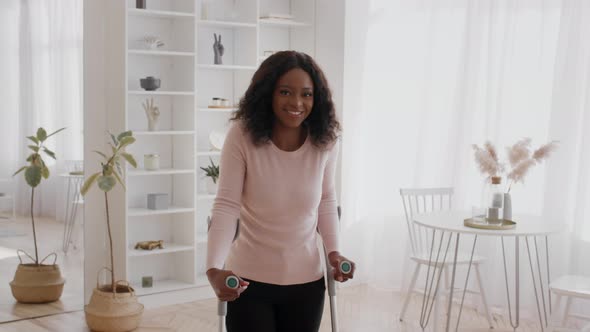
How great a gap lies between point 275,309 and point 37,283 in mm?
3034

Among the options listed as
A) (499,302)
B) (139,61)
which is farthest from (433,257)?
(139,61)

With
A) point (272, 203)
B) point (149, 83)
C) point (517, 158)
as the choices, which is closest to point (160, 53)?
point (149, 83)

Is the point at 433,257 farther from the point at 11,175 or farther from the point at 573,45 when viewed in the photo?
the point at 11,175

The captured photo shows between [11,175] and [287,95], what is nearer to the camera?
[287,95]

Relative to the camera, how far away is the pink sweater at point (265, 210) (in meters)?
2.15

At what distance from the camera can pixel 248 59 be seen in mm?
5371

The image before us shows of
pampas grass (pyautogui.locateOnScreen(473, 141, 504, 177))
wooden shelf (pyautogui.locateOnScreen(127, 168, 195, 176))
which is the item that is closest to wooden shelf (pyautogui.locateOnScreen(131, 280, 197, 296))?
wooden shelf (pyautogui.locateOnScreen(127, 168, 195, 176))

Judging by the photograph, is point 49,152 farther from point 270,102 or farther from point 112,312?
point 270,102

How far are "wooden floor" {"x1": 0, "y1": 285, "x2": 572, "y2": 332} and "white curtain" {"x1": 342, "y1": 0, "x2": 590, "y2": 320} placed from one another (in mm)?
273

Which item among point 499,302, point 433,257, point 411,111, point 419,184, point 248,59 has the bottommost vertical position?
point 499,302

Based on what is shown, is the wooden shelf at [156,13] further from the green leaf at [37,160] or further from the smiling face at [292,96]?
the smiling face at [292,96]

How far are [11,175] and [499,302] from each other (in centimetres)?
318

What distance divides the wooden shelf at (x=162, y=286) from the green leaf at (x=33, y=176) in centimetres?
96

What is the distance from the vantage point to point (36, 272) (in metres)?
4.77
